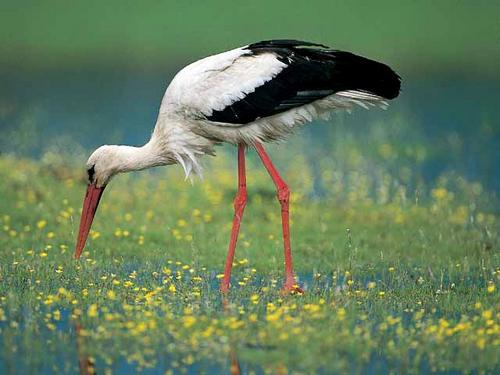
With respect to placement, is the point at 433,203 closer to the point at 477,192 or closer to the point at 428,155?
the point at 477,192

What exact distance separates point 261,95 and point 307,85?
1.07 ft

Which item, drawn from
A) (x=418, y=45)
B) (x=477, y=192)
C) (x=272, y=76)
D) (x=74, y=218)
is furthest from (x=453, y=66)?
(x=272, y=76)

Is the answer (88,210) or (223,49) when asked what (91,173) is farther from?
(223,49)

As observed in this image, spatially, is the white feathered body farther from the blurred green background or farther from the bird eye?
the blurred green background

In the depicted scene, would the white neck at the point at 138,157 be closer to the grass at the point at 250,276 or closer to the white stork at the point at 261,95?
the white stork at the point at 261,95

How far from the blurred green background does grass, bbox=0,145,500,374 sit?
117cm

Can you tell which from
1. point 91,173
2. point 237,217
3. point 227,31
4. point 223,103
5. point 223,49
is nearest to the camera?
point 223,103

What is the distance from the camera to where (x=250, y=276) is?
9.67m

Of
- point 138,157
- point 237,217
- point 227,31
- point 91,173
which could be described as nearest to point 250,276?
point 237,217

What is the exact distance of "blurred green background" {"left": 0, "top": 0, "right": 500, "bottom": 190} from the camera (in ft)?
48.2

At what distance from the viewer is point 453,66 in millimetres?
18781

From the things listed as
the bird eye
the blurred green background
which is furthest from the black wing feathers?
the blurred green background

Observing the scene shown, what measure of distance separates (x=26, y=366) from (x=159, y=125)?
8.54ft

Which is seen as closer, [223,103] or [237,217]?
[223,103]
